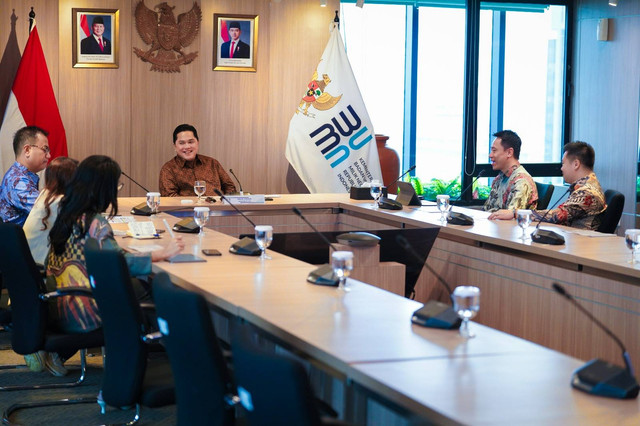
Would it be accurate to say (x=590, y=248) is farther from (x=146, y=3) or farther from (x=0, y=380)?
(x=146, y=3)

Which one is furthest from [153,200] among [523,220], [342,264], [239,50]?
[239,50]

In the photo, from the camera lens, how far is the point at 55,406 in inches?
179

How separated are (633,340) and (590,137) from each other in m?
6.56

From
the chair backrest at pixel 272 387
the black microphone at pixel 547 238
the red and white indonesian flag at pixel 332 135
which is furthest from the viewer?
the red and white indonesian flag at pixel 332 135

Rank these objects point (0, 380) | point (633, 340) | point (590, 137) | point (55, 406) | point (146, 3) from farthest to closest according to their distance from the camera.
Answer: point (590, 137) < point (146, 3) < point (0, 380) < point (55, 406) < point (633, 340)

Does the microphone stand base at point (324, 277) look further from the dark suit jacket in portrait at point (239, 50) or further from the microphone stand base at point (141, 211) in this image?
the dark suit jacket in portrait at point (239, 50)

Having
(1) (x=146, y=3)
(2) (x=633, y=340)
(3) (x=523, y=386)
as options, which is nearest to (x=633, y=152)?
(1) (x=146, y=3)

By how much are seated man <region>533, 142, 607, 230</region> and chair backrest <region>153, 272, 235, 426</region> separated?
3.66 m

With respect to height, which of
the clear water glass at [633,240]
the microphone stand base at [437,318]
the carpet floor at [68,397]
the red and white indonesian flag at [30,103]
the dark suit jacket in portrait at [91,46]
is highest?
the dark suit jacket in portrait at [91,46]

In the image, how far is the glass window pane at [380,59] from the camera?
32.2ft

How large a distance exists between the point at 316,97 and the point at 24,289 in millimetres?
Result: 5095

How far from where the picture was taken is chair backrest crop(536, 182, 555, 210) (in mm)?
6707

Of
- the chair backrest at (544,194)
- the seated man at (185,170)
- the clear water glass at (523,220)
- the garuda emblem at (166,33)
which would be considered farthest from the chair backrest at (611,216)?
the garuda emblem at (166,33)

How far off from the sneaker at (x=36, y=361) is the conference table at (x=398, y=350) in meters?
1.03
